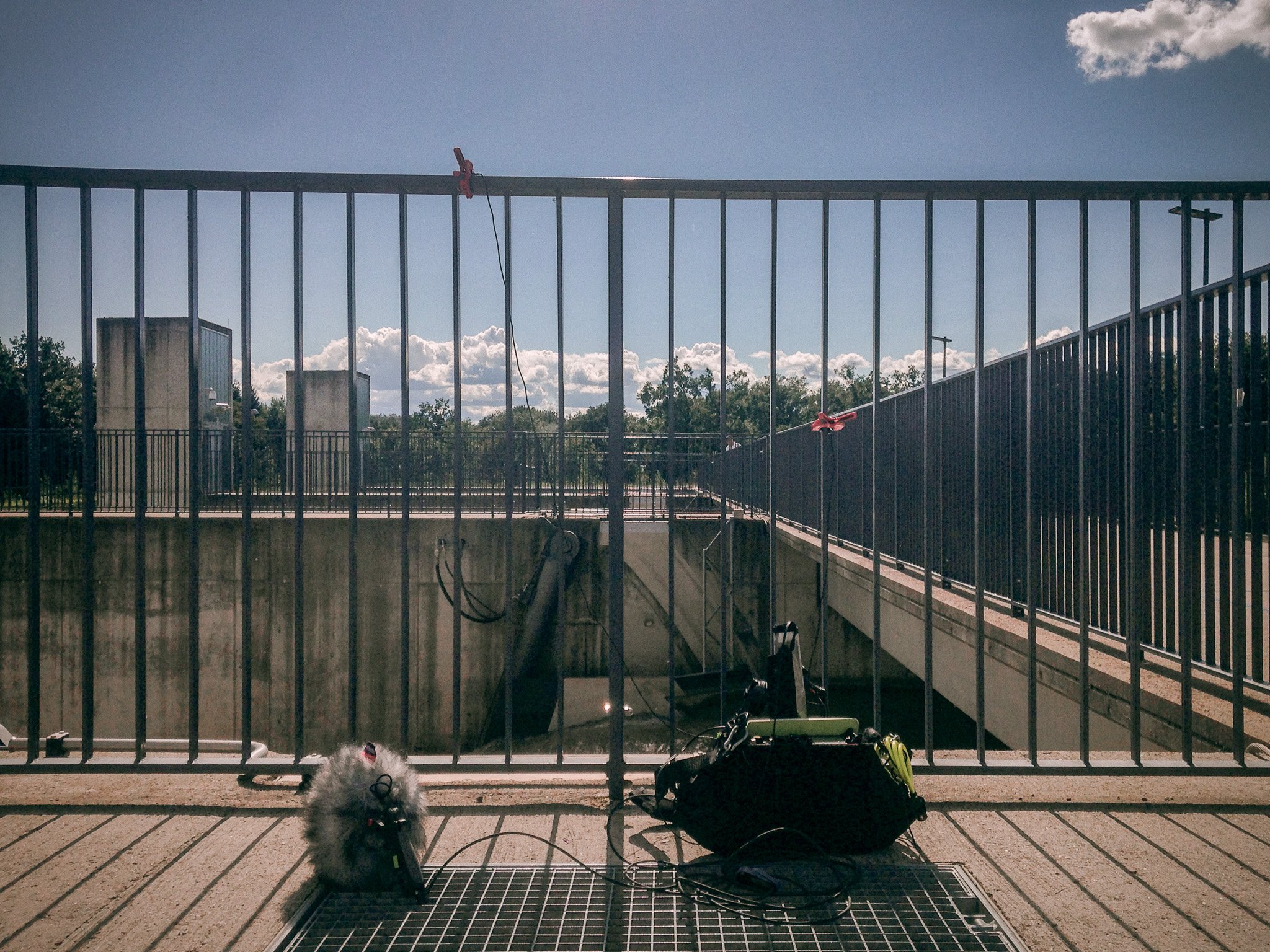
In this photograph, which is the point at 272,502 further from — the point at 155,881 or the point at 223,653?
the point at 155,881

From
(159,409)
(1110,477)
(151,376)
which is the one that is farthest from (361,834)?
(151,376)

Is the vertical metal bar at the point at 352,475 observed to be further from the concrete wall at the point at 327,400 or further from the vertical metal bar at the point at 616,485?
the concrete wall at the point at 327,400

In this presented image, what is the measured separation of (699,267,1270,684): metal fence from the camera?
288cm

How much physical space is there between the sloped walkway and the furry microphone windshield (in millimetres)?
130

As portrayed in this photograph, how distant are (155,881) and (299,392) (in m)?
1.55

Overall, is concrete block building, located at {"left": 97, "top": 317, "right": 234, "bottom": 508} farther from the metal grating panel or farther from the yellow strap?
the yellow strap

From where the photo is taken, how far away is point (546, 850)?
2090mm

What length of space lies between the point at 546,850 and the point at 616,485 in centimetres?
115

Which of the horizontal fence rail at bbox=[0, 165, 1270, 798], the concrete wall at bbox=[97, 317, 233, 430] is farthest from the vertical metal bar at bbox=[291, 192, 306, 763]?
the concrete wall at bbox=[97, 317, 233, 430]

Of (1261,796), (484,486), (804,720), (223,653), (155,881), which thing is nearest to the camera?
(155,881)

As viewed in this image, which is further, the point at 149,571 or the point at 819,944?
the point at 149,571

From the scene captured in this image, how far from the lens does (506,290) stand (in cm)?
254

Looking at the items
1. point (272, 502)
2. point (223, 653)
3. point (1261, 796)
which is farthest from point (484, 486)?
point (1261, 796)

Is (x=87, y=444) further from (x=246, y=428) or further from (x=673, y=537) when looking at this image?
(x=673, y=537)
